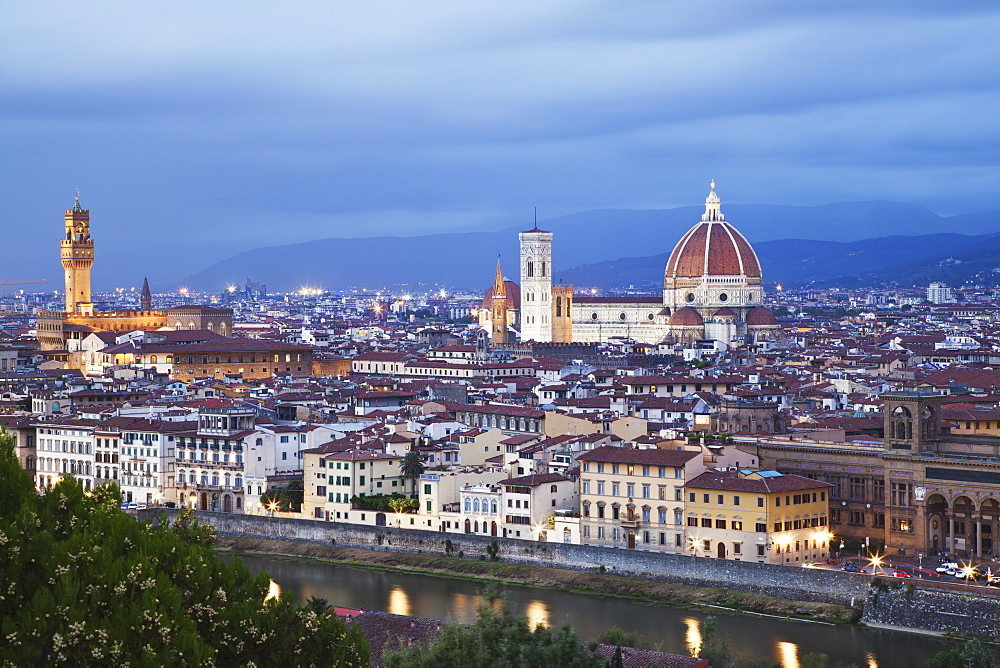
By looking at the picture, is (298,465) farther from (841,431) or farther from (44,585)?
(44,585)

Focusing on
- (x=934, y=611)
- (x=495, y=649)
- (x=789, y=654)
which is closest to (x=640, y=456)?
(x=934, y=611)

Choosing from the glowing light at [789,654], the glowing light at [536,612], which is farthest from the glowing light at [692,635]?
the glowing light at [536,612]

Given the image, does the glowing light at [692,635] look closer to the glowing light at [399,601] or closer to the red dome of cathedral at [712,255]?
the glowing light at [399,601]

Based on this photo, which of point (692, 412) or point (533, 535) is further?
point (692, 412)

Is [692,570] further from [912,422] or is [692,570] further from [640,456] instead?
[912,422]

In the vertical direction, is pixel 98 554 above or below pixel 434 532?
above

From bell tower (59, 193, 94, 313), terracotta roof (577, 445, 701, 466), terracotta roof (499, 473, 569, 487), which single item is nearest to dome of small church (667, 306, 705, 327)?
bell tower (59, 193, 94, 313)

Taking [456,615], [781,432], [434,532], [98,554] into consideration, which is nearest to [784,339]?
[781,432]
